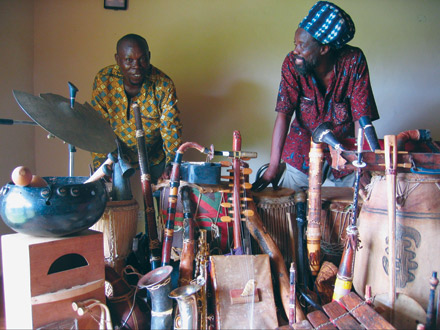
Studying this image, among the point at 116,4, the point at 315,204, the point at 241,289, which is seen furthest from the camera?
the point at 116,4

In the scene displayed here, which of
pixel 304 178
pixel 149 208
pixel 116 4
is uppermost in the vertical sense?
pixel 116 4

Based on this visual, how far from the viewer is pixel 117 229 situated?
2.00 m

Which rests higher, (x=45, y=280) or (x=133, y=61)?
(x=133, y=61)

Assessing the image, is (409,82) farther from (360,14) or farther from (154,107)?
(154,107)

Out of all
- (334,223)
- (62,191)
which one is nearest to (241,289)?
(334,223)

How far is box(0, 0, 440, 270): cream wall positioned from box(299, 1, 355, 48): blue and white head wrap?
3.58ft

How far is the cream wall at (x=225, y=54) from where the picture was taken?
3020 mm

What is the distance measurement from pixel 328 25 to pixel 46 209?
6.03 ft

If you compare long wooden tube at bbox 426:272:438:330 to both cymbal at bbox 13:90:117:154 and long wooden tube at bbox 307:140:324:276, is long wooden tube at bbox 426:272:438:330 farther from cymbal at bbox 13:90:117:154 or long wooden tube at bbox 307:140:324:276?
cymbal at bbox 13:90:117:154

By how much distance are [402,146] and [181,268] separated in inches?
50.6

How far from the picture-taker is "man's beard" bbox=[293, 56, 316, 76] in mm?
2139

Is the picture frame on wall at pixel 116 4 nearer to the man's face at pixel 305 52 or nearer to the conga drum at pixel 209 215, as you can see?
the man's face at pixel 305 52

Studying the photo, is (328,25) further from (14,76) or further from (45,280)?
(14,76)

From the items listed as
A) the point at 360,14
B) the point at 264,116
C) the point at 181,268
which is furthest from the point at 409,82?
the point at 181,268
